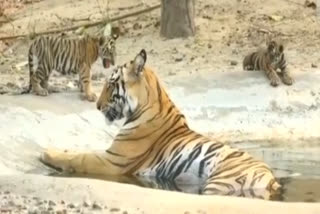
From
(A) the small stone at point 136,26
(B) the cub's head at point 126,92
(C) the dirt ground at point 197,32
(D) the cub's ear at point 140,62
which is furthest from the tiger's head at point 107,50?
(A) the small stone at point 136,26

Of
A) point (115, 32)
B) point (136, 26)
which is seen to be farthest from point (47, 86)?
point (136, 26)

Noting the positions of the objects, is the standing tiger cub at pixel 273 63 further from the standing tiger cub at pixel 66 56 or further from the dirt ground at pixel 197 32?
the standing tiger cub at pixel 66 56

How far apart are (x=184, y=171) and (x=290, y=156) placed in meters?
1.25

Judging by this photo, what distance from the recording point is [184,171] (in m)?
8.10

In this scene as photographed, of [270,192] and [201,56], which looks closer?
[270,192]

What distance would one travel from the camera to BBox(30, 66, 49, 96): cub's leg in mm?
10133

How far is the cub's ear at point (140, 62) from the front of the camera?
8.28 m

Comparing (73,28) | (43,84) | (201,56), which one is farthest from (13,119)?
(73,28)

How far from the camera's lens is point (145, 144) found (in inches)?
329

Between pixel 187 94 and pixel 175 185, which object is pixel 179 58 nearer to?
pixel 187 94

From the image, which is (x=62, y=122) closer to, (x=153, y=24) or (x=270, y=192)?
(x=270, y=192)

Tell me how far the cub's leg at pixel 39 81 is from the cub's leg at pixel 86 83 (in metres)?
0.37

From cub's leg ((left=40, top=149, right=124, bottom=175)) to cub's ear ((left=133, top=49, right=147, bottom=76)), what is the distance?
729 millimetres

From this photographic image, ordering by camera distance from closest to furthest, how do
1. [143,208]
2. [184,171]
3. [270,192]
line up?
1. [143,208]
2. [270,192]
3. [184,171]
